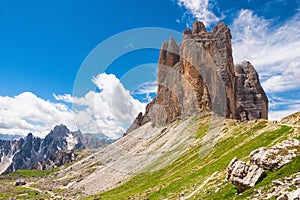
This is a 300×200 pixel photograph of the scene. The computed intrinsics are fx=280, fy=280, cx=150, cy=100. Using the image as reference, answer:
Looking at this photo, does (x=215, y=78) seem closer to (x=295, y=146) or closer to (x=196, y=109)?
(x=196, y=109)

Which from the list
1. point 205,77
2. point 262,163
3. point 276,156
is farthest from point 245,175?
point 205,77

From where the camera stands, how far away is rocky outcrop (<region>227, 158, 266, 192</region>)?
24516 mm

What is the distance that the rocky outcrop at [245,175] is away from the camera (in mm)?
24516

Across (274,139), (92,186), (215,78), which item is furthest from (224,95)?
(274,139)

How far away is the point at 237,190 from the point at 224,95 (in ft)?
484

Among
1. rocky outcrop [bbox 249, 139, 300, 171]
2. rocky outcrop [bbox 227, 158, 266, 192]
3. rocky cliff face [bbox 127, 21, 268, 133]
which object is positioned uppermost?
rocky cliff face [bbox 127, 21, 268, 133]

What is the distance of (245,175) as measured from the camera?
2608 cm

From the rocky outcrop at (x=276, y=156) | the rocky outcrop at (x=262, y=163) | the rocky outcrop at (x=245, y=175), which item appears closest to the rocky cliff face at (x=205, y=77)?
the rocky outcrop at (x=276, y=156)

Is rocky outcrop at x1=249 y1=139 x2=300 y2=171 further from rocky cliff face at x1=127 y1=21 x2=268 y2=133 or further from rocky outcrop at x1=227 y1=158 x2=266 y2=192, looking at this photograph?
rocky cliff face at x1=127 y1=21 x2=268 y2=133

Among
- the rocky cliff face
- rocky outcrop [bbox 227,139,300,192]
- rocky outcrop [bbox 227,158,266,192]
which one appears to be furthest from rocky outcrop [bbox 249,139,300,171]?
the rocky cliff face

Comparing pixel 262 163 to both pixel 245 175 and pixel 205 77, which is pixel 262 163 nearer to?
pixel 245 175

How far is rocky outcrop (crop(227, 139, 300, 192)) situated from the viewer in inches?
967

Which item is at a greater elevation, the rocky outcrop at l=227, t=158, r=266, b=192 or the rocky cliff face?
the rocky cliff face

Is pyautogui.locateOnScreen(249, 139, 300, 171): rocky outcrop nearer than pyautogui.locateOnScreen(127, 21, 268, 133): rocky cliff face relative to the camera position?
Yes
